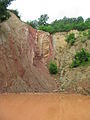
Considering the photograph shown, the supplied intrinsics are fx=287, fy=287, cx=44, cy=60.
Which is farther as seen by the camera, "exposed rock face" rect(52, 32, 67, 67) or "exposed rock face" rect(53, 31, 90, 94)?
"exposed rock face" rect(52, 32, 67, 67)

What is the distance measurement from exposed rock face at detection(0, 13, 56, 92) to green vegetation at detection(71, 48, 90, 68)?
419 cm

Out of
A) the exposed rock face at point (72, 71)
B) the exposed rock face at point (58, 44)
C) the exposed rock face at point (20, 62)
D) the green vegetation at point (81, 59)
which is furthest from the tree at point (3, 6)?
the exposed rock face at point (58, 44)

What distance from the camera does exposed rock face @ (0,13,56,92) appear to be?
28.8m

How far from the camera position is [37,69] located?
3594 cm

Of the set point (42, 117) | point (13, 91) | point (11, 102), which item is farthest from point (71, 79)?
point (42, 117)

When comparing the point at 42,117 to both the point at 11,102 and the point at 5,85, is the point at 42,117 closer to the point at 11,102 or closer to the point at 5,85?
the point at 11,102

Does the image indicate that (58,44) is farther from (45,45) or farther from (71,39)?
(45,45)

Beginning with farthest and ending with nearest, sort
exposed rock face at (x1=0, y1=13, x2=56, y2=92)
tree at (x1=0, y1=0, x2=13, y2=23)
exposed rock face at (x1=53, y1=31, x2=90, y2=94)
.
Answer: exposed rock face at (x1=53, y1=31, x2=90, y2=94)
exposed rock face at (x1=0, y1=13, x2=56, y2=92)
tree at (x1=0, y1=0, x2=13, y2=23)

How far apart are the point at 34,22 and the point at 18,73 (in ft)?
71.4

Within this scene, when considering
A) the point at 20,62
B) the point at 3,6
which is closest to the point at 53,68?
the point at 20,62

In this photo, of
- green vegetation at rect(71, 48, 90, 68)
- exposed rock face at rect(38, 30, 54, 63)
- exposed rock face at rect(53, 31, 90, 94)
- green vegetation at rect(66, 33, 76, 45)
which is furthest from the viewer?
green vegetation at rect(66, 33, 76, 45)

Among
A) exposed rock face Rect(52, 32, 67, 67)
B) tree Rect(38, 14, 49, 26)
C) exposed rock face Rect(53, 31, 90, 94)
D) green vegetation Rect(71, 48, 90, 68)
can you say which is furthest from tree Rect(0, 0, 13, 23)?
tree Rect(38, 14, 49, 26)

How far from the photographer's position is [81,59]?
38438mm

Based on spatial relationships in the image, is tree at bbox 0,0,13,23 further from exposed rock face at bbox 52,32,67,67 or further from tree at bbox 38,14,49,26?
tree at bbox 38,14,49,26
